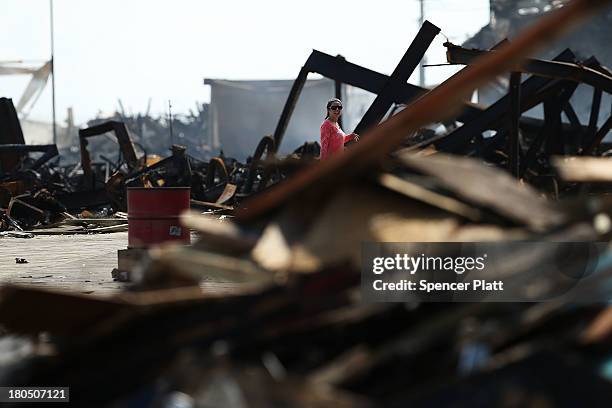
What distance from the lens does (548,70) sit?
8320mm

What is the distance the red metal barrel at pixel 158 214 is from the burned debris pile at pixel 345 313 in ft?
15.7

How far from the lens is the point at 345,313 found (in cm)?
264

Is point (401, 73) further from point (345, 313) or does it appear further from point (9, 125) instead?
point (9, 125)

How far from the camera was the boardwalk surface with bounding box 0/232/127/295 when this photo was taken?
7891 mm

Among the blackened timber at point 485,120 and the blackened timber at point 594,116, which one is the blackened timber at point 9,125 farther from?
the blackened timber at point 594,116

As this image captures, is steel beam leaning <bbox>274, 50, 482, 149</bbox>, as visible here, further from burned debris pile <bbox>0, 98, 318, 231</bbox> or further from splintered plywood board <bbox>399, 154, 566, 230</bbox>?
splintered plywood board <bbox>399, 154, 566, 230</bbox>

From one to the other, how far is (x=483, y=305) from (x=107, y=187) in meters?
15.6

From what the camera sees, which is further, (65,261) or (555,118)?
(555,118)

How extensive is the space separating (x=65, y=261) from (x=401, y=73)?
4.44m

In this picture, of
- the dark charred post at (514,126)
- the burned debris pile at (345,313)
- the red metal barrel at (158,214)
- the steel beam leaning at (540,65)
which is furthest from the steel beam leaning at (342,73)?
the burned debris pile at (345,313)

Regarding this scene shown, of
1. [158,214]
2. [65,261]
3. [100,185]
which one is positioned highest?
[158,214]

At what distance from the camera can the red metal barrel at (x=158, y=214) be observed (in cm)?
809

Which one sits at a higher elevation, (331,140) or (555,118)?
(555,118)

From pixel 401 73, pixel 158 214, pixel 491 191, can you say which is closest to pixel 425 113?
pixel 491 191
